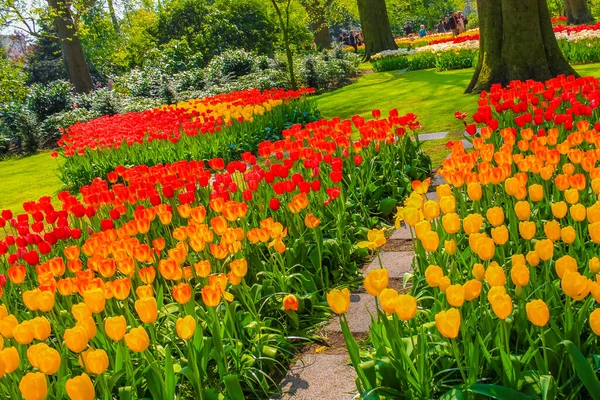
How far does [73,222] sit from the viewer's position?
4.56 meters

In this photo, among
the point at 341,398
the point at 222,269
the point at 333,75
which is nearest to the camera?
the point at 341,398

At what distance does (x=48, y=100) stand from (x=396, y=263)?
16.6 m

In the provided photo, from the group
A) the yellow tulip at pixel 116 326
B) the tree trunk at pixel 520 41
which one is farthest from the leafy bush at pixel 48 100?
the yellow tulip at pixel 116 326

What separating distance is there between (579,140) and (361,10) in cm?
1876

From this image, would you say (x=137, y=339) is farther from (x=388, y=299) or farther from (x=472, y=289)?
(x=472, y=289)

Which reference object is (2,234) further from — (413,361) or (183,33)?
(183,33)

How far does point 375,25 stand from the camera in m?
21.4

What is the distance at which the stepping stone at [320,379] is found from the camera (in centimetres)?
262

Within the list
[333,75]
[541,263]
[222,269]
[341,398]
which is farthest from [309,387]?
[333,75]

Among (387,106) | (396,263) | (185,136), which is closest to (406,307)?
(396,263)

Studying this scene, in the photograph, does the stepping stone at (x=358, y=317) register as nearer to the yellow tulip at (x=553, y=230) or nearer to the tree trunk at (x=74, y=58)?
the yellow tulip at (x=553, y=230)

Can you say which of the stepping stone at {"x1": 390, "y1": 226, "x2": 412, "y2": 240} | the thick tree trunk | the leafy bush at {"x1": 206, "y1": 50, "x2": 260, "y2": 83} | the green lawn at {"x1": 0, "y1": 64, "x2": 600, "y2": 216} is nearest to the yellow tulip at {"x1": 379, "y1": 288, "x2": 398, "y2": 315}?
the stepping stone at {"x1": 390, "y1": 226, "x2": 412, "y2": 240}

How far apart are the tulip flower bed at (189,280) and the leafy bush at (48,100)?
14.4 m

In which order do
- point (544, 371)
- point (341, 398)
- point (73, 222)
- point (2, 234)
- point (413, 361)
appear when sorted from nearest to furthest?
point (544, 371), point (413, 361), point (341, 398), point (73, 222), point (2, 234)
